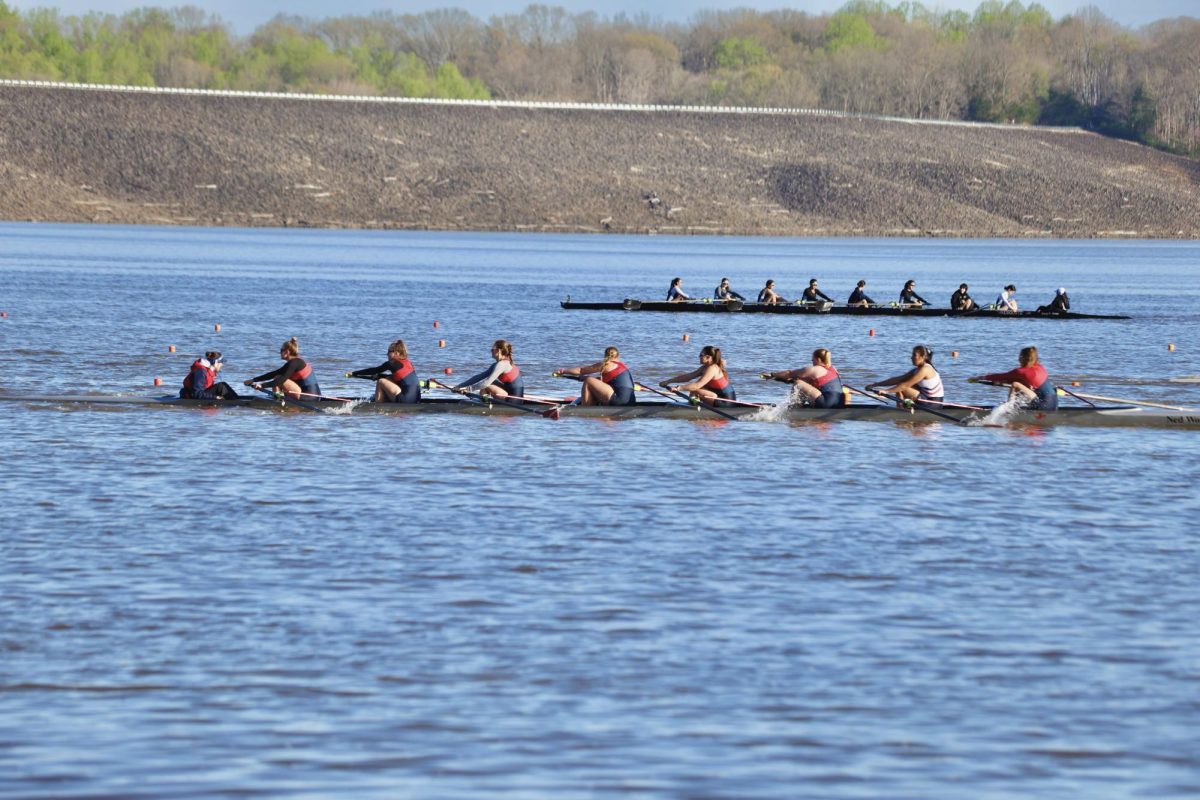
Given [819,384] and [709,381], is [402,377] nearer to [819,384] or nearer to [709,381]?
[709,381]

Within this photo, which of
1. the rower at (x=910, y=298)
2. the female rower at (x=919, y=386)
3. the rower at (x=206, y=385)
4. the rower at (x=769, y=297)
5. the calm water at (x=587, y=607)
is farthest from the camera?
the rower at (x=769, y=297)

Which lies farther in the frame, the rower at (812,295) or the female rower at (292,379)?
the rower at (812,295)

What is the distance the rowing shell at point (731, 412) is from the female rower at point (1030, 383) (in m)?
0.18

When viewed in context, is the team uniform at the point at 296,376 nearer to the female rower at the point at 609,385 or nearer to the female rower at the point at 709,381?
the female rower at the point at 609,385

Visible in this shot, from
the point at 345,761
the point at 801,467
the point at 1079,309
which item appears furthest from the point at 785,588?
the point at 1079,309

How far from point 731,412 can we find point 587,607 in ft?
48.8

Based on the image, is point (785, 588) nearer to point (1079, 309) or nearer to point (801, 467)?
point (801, 467)

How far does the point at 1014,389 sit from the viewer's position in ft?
102

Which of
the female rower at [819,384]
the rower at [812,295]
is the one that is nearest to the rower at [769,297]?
the rower at [812,295]

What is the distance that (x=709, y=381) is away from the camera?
3111 cm

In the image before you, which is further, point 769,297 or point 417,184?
point 417,184

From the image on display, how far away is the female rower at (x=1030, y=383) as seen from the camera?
100 feet

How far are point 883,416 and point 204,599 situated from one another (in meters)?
16.6

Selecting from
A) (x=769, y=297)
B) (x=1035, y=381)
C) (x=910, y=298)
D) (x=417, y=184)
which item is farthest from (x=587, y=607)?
(x=417, y=184)
